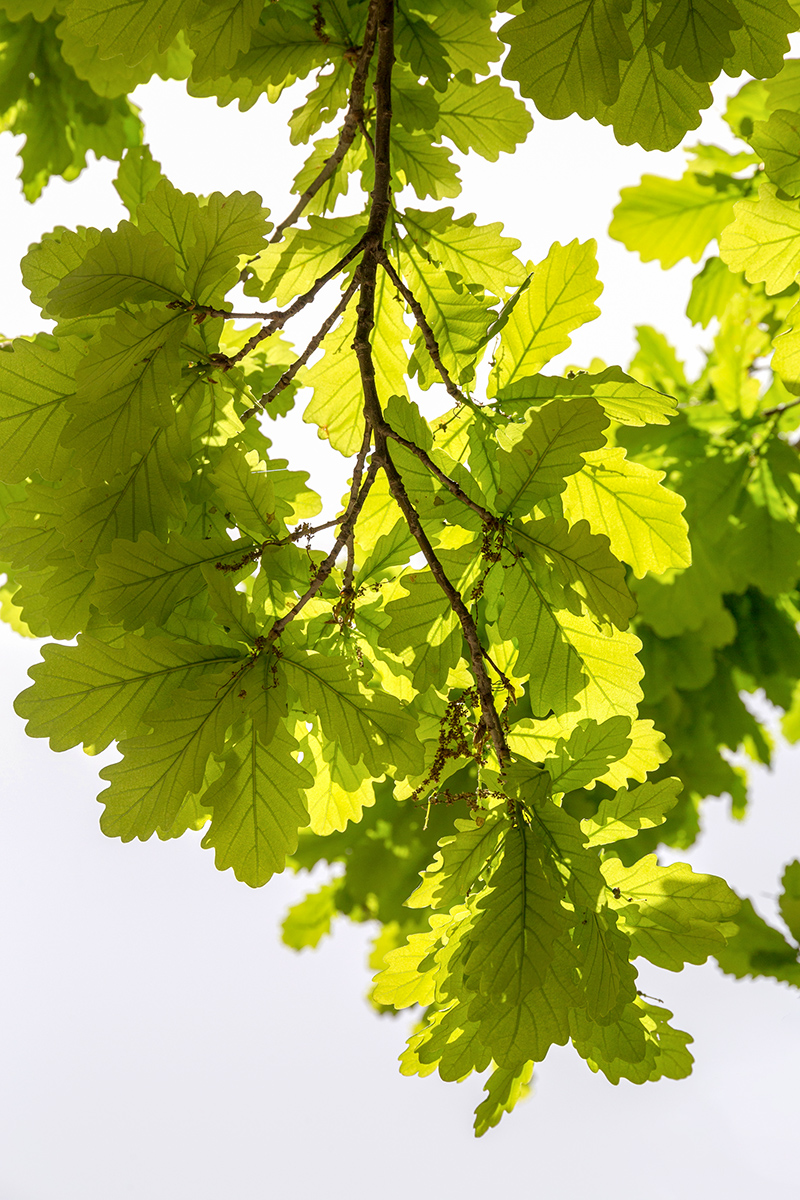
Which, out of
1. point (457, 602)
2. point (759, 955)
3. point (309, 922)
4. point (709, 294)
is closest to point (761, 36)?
point (457, 602)

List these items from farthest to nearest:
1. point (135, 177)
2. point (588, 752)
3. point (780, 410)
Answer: point (780, 410) < point (135, 177) < point (588, 752)

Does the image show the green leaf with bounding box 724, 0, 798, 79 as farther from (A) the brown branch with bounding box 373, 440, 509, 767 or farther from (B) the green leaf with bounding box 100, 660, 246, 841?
(B) the green leaf with bounding box 100, 660, 246, 841

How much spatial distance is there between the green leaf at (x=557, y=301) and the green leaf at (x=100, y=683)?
1.47 ft

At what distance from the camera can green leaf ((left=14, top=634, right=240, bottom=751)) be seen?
772 mm

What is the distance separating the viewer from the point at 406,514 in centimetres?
86

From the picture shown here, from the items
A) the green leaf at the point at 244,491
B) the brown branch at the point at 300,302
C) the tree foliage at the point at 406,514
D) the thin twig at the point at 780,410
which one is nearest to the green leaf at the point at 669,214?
the thin twig at the point at 780,410

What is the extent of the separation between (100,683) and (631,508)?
0.55 meters

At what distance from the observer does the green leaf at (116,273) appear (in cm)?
74

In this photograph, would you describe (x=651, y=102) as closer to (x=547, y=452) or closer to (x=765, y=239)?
(x=765, y=239)

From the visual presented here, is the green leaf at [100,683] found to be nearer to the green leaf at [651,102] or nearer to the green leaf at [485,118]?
the green leaf at [651,102]

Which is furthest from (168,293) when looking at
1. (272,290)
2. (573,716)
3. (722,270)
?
(722,270)

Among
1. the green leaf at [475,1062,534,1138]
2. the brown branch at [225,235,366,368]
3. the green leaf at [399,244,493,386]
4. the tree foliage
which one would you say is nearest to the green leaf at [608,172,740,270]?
the tree foliage

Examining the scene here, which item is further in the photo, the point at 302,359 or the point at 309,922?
the point at 309,922

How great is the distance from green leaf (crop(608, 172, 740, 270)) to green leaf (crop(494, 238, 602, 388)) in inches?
42.5
